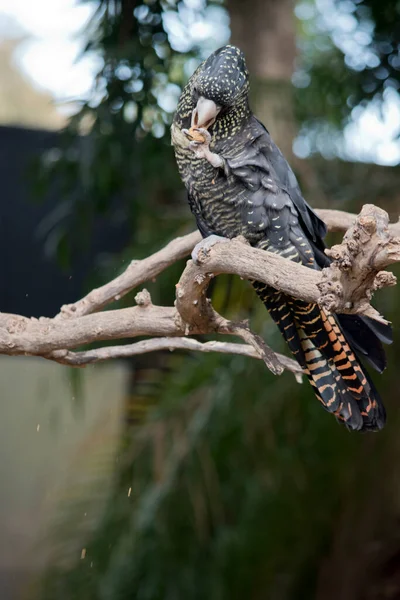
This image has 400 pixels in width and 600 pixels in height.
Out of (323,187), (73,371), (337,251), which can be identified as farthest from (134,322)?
(323,187)

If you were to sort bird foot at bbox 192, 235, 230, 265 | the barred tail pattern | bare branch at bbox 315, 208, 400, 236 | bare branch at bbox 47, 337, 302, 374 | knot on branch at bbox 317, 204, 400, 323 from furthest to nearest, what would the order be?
bare branch at bbox 315, 208, 400, 236 < bare branch at bbox 47, 337, 302, 374 < the barred tail pattern < bird foot at bbox 192, 235, 230, 265 < knot on branch at bbox 317, 204, 400, 323

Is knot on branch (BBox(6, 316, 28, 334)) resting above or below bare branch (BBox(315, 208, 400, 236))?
below

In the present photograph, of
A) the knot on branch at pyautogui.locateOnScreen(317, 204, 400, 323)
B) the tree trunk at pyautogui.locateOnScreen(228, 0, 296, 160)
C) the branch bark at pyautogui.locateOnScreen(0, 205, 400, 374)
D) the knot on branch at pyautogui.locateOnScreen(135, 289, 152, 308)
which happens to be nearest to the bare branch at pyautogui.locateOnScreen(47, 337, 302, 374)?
the branch bark at pyautogui.locateOnScreen(0, 205, 400, 374)

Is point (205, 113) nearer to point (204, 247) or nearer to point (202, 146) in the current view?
point (202, 146)

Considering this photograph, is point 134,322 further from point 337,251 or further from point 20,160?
point 20,160

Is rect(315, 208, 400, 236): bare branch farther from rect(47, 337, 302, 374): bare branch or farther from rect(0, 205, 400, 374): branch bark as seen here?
rect(47, 337, 302, 374): bare branch

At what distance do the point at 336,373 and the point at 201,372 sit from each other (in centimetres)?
80

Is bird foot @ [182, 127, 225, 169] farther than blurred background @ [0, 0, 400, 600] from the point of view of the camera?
No

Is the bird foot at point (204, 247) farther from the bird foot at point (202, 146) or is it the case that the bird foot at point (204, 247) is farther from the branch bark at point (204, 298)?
the bird foot at point (202, 146)

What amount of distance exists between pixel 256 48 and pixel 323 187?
484mm

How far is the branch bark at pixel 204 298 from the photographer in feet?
2.59

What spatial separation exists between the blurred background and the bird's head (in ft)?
2.16

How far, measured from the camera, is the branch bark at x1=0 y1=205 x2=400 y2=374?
2.59ft

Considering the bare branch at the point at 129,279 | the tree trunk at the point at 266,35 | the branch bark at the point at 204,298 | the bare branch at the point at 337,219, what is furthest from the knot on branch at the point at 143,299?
the tree trunk at the point at 266,35
